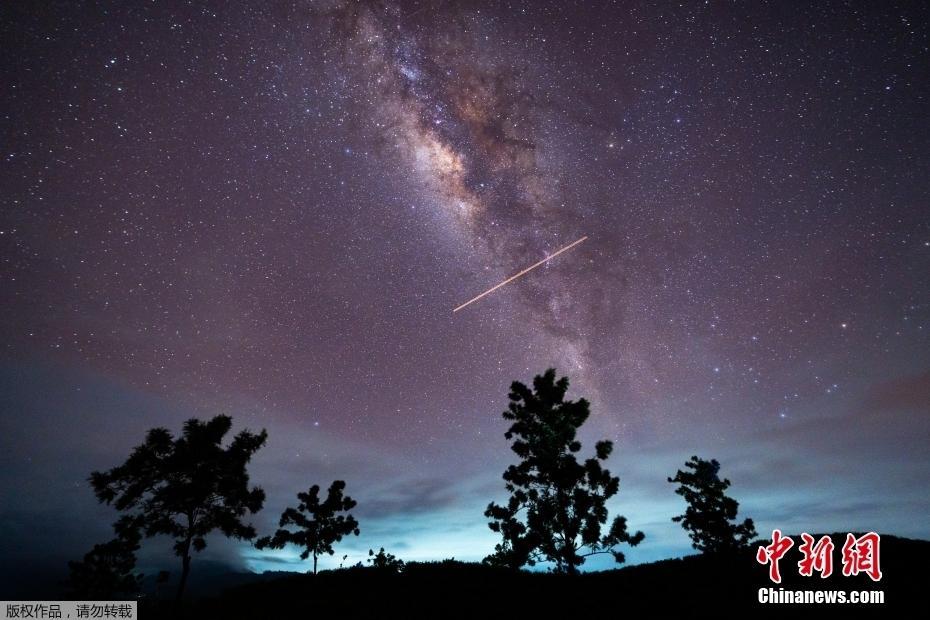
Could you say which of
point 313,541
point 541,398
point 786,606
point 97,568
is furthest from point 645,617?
point 97,568

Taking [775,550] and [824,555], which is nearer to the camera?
[824,555]

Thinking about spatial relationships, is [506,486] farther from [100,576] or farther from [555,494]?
[100,576]

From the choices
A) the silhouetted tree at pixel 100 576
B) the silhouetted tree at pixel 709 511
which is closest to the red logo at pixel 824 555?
the silhouetted tree at pixel 709 511

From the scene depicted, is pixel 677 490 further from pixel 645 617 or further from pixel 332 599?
pixel 332 599

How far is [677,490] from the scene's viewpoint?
33562 millimetres

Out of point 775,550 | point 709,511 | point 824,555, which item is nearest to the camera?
point 824,555

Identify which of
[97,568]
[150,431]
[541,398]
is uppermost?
[541,398]

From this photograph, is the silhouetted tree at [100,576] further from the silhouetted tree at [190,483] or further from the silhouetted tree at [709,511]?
the silhouetted tree at [709,511]

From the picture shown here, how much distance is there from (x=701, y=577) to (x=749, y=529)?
78.4 ft

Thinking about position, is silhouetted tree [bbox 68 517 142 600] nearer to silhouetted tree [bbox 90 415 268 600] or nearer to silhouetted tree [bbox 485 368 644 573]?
silhouetted tree [bbox 90 415 268 600]

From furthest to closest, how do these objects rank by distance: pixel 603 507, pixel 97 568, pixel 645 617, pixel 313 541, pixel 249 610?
1. pixel 97 568
2. pixel 313 541
3. pixel 603 507
4. pixel 249 610
5. pixel 645 617

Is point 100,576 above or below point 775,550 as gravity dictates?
below

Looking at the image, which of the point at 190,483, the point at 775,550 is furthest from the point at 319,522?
the point at 775,550

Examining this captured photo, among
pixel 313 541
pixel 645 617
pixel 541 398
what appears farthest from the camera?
pixel 313 541
